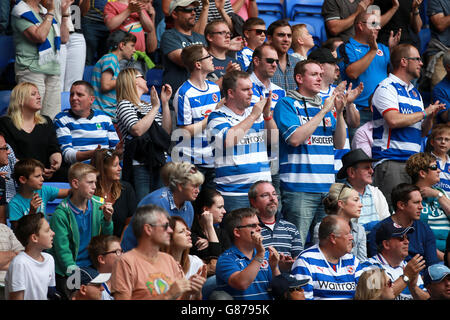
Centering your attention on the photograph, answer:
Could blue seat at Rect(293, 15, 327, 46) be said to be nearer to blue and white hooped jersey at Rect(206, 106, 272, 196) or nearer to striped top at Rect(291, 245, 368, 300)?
blue and white hooped jersey at Rect(206, 106, 272, 196)

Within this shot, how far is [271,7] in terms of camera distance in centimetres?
1216

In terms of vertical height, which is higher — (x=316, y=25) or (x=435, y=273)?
(x=316, y=25)

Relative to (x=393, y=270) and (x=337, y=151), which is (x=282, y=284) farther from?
(x=337, y=151)

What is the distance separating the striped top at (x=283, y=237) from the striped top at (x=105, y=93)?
8.56 feet

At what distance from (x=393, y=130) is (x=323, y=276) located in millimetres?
2622

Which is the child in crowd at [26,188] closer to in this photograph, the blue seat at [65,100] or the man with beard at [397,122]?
the blue seat at [65,100]

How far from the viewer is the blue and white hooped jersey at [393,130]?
28.9ft

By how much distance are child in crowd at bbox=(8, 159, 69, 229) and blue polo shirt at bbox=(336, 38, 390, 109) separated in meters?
3.95

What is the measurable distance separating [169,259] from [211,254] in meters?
1.31

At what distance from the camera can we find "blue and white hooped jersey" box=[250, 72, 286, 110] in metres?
8.45

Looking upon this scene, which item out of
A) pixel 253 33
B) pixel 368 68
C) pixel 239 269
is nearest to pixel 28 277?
pixel 239 269

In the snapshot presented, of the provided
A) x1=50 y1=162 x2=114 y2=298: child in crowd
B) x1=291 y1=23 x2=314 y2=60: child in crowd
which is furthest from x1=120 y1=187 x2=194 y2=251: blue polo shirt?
x1=291 y1=23 x2=314 y2=60: child in crowd

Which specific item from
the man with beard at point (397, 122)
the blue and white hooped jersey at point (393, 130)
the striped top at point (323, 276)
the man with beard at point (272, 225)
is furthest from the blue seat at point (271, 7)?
the striped top at point (323, 276)
